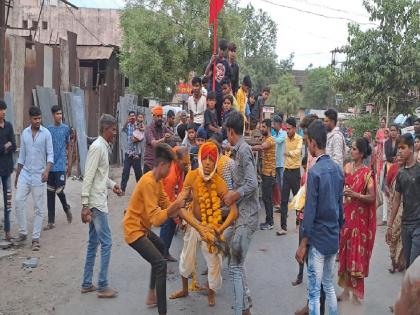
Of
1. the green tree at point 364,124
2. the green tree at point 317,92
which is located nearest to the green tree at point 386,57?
Result: the green tree at point 364,124

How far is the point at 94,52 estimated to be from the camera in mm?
19203

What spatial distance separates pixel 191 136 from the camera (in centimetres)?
819

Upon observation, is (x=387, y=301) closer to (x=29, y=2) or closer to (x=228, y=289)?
(x=228, y=289)

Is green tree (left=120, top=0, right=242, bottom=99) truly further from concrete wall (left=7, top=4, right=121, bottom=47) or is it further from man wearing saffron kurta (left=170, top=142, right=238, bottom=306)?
man wearing saffron kurta (left=170, top=142, right=238, bottom=306)

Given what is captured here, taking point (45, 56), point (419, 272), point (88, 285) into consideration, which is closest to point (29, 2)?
point (45, 56)

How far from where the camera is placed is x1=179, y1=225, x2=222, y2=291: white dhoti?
18.7 feet

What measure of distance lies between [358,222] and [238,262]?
1394mm

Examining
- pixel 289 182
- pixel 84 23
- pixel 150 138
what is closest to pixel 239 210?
pixel 289 182

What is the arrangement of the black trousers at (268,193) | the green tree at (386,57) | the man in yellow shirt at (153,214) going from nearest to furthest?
1. the man in yellow shirt at (153,214)
2. the black trousers at (268,193)
3. the green tree at (386,57)

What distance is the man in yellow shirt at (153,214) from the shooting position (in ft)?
16.7

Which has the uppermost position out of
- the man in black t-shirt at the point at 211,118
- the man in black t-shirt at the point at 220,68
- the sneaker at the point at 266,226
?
the man in black t-shirt at the point at 220,68

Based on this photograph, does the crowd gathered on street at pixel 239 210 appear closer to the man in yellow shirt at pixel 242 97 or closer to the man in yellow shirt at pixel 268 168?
→ the man in yellow shirt at pixel 268 168

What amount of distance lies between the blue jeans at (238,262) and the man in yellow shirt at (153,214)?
2.05 ft

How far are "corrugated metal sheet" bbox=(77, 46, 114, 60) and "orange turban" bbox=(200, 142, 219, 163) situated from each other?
14352mm
